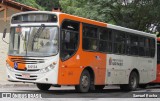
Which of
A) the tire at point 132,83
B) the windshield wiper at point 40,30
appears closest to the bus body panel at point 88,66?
the tire at point 132,83

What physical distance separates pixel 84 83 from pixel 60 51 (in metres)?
2.03

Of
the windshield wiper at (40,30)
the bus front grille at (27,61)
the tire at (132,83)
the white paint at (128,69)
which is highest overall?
the windshield wiper at (40,30)

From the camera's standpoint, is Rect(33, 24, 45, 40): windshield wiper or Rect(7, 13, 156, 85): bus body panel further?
Rect(33, 24, 45, 40): windshield wiper

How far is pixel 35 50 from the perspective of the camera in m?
15.0

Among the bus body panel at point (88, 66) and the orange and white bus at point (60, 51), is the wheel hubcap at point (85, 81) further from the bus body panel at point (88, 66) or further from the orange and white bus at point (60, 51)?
the bus body panel at point (88, 66)

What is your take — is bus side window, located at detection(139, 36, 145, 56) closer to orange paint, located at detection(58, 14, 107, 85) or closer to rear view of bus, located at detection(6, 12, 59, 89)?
orange paint, located at detection(58, 14, 107, 85)

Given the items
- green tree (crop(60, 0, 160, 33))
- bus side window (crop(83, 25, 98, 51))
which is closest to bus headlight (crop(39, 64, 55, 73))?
bus side window (crop(83, 25, 98, 51))

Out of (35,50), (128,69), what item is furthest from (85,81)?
(128,69)

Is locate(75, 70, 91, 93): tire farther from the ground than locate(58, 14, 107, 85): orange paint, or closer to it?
closer to it

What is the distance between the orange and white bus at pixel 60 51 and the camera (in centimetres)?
Answer: 1484

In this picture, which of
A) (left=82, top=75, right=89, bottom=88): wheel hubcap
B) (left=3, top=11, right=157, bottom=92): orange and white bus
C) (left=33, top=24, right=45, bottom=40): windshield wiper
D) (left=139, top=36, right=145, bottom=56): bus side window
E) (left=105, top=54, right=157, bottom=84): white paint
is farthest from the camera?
(left=139, top=36, right=145, bottom=56): bus side window

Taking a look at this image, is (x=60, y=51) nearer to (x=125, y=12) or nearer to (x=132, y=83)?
(x=132, y=83)

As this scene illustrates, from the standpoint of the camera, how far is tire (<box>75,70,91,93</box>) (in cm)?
1590

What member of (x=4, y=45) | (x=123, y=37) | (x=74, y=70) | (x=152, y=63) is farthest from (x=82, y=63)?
(x=4, y=45)
